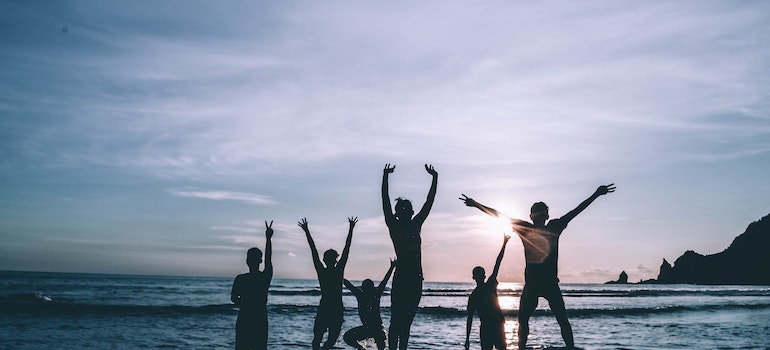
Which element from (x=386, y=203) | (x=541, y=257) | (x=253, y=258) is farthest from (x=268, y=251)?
(x=541, y=257)

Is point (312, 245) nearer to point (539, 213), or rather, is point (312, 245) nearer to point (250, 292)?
point (250, 292)

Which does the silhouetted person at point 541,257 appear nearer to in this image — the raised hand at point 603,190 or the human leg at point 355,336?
the raised hand at point 603,190

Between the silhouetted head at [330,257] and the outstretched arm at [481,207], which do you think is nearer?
the outstretched arm at [481,207]

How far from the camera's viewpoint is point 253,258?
6.84 metres

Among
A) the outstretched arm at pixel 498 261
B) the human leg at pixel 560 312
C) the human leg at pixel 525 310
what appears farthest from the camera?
the outstretched arm at pixel 498 261

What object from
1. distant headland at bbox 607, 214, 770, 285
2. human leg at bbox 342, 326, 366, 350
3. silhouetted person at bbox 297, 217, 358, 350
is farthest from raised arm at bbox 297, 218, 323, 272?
distant headland at bbox 607, 214, 770, 285

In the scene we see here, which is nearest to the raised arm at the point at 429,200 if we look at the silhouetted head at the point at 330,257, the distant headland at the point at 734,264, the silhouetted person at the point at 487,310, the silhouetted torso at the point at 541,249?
the silhouetted torso at the point at 541,249

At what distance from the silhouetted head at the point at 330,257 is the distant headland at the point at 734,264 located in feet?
435

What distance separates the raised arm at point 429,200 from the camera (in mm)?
6113

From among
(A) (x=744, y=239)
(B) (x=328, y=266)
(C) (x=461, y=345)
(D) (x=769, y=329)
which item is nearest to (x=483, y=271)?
(B) (x=328, y=266)

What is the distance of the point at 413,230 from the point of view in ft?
19.6

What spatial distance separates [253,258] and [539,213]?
11.9 ft

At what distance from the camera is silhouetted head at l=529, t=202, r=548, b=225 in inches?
256

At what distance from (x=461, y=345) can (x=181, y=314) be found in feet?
57.5
